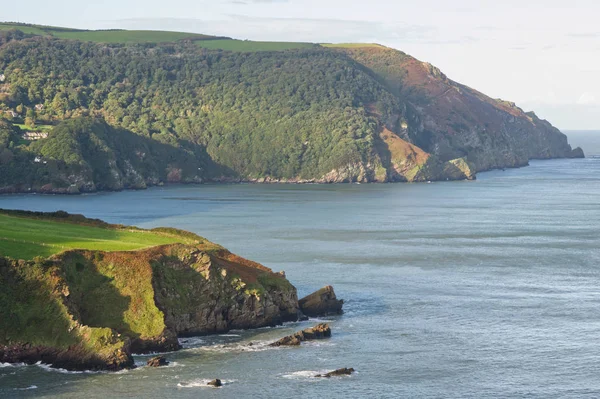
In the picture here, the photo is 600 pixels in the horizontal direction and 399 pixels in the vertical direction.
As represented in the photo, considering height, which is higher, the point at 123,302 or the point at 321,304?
the point at 123,302

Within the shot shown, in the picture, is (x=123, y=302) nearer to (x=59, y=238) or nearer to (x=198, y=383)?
(x=59, y=238)

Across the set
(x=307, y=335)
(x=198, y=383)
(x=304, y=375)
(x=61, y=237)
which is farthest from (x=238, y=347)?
(x=61, y=237)

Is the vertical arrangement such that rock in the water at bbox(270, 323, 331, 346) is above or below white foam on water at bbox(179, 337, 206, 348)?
above

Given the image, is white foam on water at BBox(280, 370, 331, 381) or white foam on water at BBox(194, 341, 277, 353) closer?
white foam on water at BBox(280, 370, 331, 381)

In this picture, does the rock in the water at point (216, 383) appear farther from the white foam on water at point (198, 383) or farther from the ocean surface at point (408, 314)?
the ocean surface at point (408, 314)

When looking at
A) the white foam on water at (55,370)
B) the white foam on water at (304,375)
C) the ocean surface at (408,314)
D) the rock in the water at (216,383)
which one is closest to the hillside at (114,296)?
the white foam on water at (55,370)

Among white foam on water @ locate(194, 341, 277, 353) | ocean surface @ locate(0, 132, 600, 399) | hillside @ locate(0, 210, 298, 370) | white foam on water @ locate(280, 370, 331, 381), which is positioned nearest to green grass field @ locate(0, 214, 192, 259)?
hillside @ locate(0, 210, 298, 370)

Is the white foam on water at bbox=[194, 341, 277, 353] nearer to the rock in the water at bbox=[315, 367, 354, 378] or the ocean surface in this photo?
the ocean surface

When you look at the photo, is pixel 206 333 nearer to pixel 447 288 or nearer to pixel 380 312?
pixel 380 312
